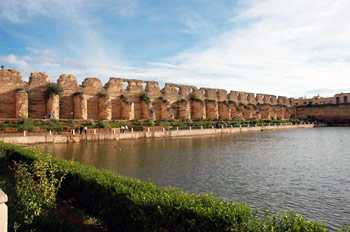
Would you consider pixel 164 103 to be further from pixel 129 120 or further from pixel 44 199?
pixel 44 199

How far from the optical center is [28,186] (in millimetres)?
4738

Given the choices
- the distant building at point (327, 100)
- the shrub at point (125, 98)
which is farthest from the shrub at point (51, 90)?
the distant building at point (327, 100)

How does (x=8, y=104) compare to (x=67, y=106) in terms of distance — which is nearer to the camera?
(x=8, y=104)

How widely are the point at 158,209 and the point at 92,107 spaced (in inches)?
1282

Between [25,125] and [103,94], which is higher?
[103,94]

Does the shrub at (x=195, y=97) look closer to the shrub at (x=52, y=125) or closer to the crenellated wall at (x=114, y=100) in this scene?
the crenellated wall at (x=114, y=100)

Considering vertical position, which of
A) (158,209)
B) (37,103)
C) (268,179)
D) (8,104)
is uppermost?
(37,103)

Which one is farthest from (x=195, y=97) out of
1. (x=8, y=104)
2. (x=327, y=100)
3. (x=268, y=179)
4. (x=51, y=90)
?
(x=327, y=100)

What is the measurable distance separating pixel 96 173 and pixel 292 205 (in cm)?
496

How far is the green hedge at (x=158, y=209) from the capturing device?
10.3 ft

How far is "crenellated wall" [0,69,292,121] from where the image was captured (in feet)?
90.1

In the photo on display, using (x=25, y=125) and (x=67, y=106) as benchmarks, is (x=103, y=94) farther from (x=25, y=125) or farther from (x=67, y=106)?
(x=25, y=125)

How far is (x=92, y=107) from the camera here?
34.3 m

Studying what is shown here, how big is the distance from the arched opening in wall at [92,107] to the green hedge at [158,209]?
96.6 ft
